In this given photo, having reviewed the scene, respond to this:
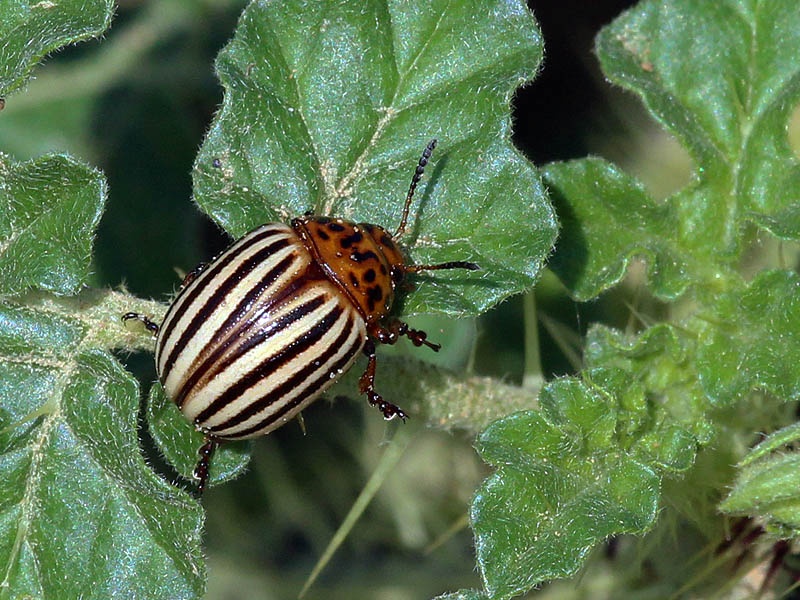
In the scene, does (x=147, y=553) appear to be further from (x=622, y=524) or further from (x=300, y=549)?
(x=300, y=549)

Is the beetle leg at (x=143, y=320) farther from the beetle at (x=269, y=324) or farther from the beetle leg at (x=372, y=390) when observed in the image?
the beetle leg at (x=372, y=390)

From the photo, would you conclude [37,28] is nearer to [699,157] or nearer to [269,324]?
[269,324]

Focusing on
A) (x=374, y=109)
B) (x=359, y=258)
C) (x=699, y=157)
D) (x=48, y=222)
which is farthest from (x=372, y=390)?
(x=699, y=157)

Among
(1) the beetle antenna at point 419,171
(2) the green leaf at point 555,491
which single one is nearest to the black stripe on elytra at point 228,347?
(1) the beetle antenna at point 419,171

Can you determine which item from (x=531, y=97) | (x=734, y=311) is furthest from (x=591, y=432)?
(x=531, y=97)

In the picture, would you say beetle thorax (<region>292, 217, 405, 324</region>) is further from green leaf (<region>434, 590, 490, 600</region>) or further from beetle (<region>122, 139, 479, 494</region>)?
green leaf (<region>434, 590, 490, 600</region>)
